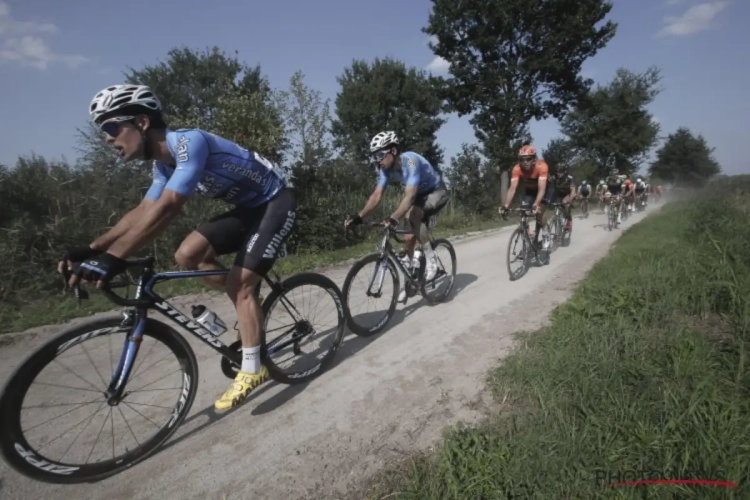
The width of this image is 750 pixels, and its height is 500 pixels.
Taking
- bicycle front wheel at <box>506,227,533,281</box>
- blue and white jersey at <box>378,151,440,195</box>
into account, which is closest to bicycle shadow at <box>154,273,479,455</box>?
blue and white jersey at <box>378,151,440,195</box>

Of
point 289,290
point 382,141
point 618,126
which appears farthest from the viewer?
point 618,126

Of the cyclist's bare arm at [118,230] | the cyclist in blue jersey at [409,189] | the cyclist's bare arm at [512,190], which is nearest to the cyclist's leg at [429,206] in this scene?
the cyclist in blue jersey at [409,189]

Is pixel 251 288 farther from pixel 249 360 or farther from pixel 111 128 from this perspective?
pixel 111 128

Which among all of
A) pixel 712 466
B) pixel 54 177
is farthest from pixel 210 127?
pixel 712 466

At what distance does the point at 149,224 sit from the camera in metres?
2.40

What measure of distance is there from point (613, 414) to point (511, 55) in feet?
92.2

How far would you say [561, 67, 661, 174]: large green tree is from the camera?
119ft

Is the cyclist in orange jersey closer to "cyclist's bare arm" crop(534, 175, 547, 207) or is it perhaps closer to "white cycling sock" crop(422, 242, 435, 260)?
"cyclist's bare arm" crop(534, 175, 547, 207)

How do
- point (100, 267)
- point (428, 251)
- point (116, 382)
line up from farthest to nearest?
point (428, 251) → point (116, 382) → point (100, 267)

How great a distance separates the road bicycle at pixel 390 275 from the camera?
437 cm

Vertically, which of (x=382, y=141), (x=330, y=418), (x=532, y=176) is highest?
(x=382, y=141)

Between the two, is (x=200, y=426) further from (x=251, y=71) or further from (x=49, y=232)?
(x=251, y=71)

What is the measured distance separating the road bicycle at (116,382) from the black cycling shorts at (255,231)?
26 cm

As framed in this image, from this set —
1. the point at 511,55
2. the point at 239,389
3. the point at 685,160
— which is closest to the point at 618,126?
the point at 511,55
